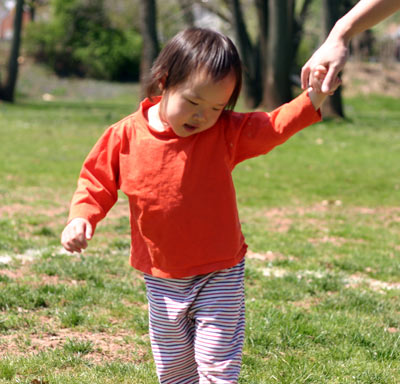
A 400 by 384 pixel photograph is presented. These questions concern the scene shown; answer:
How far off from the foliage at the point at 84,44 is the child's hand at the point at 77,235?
34218mm

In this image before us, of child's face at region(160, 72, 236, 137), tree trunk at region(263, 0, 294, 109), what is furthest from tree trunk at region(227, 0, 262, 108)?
child's face at region(160, 72, 236, 137)

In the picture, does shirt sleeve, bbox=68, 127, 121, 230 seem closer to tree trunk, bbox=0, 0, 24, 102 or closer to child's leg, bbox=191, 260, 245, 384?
child's leg, bbox=191, 260, 245, 384

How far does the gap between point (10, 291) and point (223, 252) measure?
222 cm

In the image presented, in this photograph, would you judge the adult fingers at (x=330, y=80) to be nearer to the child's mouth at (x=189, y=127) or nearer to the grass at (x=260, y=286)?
the child's mouth at (x=189, y=127)

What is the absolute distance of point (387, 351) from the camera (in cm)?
359

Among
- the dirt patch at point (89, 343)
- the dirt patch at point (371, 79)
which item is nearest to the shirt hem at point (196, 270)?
the dirt patch at point (89, 343)

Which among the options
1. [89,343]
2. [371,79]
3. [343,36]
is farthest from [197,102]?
[371,79]

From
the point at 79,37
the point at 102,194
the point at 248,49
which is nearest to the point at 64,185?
the point at 102,194

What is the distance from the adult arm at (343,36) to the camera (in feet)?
7.48

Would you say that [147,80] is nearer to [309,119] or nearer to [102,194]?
[102,194]

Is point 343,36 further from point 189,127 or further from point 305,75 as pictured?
point 189,127

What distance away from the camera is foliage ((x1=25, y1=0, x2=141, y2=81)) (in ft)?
119

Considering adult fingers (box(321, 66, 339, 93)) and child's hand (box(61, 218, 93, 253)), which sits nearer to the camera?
adult fingers (box(321, 66, 339, 93))

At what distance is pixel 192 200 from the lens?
2561mm
